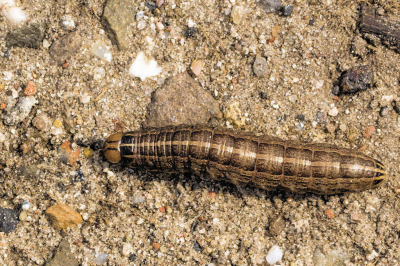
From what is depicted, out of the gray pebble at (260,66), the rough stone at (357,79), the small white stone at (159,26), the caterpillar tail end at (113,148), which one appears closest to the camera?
the caterpillar tail end at (113,148)

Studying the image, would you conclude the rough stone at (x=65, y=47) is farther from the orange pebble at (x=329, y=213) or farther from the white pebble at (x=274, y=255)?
the orange pebble at (x=329, y=213)

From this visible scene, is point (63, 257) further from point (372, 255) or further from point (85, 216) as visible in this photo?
point (372, 255)

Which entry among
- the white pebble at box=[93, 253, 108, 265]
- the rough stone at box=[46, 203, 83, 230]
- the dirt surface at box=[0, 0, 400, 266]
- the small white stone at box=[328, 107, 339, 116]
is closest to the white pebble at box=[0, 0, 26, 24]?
the dirt surface at box=[0, 0, 400, 266]

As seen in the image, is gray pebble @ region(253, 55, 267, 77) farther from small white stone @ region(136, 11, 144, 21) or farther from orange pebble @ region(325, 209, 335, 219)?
orange pebble @ region(325, 209, 335, 219)

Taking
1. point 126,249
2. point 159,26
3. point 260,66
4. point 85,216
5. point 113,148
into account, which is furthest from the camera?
point 159,26

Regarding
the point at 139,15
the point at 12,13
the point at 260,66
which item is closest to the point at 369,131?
the point at 260,66

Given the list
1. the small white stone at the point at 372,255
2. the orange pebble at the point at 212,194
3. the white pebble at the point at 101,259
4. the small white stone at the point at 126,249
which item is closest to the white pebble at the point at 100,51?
the orange pebble at the point at 212,194
